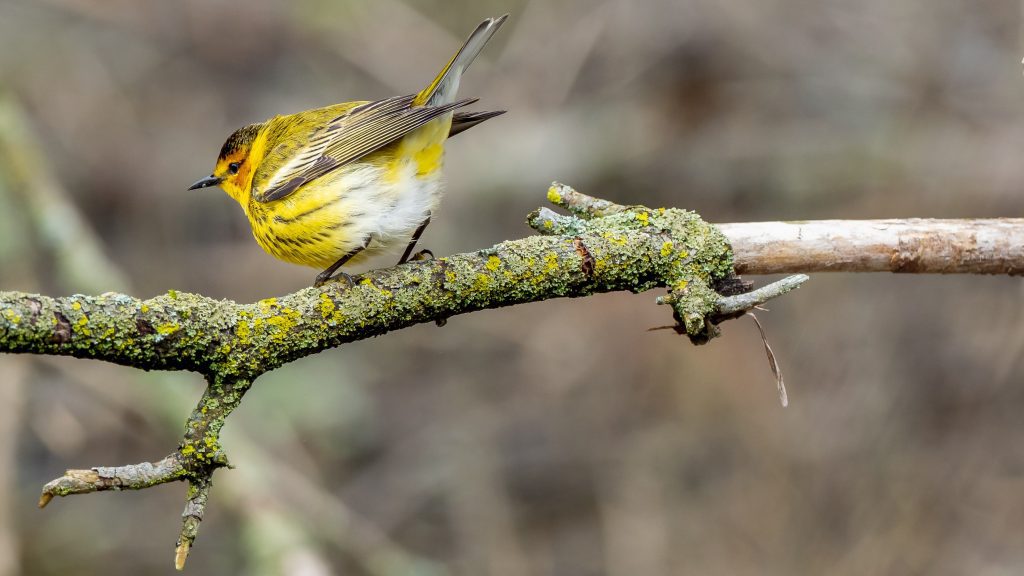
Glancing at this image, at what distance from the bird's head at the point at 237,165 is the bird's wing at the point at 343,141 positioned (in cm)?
22

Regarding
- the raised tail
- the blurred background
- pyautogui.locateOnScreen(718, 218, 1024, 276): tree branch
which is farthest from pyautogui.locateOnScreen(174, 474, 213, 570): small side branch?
the raised tail

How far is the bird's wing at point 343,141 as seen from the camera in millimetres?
4117

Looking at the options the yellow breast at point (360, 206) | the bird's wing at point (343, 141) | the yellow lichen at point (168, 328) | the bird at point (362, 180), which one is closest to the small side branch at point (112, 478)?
the yellow lichen at point (168, 328)

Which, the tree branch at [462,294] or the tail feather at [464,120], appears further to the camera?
the tail feather at [464,120]

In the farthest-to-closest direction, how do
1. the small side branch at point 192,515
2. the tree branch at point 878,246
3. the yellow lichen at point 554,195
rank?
the yellow lichen at point 554,195 → the tree branch at point 878,246 → the small side branch at point 192,515

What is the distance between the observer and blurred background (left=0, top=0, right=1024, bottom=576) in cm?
614

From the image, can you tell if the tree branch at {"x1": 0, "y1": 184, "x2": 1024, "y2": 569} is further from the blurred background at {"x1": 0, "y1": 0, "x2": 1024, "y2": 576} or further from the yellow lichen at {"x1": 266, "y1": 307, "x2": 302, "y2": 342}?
the blurred background at {"x1": 0, "y1": 0, "x2": 1024, "y2": 576}

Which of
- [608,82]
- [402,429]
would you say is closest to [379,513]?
[402,429]

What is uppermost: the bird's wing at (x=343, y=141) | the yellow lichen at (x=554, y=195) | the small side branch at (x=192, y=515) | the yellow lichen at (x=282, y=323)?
the bird's wing at (x=343, y=141)

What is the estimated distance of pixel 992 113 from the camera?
23.7ft

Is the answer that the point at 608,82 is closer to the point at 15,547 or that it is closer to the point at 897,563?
the point at 897,563

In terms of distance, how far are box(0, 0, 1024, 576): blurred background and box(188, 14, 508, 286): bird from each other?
5.32 ft

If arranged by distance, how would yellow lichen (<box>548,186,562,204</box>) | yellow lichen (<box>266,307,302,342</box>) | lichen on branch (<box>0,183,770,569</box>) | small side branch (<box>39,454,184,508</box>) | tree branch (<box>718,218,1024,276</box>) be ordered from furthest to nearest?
yellow lichen (<box>548,186,562,204</box>) → tree branch (<box>718,218,1024,276</box>) → yellow lichen (<box>266,307,302,342</box>) → lichen on branch (<box>0,183,770,569</box>) → small side branch (<box>39,454,184,508</box>)

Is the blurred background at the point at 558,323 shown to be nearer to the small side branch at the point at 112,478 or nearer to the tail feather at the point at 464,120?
the small side branch at the point at 112,478
